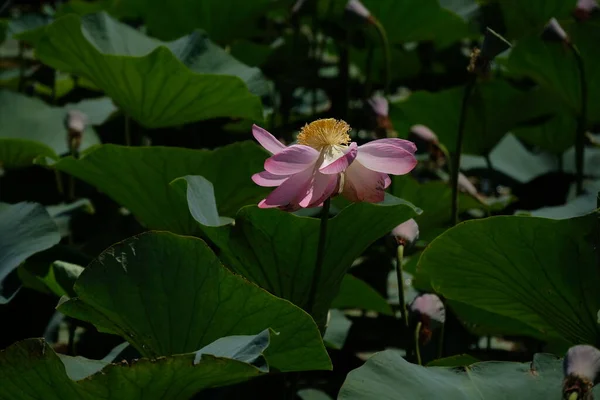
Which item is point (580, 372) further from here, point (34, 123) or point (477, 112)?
point (34, 123)

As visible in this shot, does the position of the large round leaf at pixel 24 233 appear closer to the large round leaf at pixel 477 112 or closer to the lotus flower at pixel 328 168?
the lotus flower at pixel 328 168

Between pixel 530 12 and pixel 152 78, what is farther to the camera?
pixel 530 12

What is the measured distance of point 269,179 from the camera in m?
1.00

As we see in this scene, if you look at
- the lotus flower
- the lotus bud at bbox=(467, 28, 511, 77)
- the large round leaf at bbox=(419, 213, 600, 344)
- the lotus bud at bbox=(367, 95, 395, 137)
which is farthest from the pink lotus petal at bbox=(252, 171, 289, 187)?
the lotus bud at bbox=(367, 95, 395, 137)

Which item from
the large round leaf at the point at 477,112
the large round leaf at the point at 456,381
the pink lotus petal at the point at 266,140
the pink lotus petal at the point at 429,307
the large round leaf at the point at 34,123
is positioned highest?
the pink lotus petal at the point at 266,140

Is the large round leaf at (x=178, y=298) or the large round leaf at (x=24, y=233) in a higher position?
the large round leaf at (x=178, y=298)

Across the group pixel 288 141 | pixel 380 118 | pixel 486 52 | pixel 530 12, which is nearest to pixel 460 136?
pixel 486 52

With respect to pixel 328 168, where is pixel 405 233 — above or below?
below

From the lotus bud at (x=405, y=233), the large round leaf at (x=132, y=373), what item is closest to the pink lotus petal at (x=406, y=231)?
the lotus bud at (x=405, y=233)

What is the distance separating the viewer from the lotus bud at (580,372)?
0.81 meters

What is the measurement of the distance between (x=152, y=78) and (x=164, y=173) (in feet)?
0.74

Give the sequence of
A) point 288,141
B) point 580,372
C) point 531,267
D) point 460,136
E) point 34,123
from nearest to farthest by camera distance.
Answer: point 580,372 < point 531,267 < point 460,136 < point 34,123 < point 288,141

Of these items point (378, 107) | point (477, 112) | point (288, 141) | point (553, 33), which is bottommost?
point (288, 141)

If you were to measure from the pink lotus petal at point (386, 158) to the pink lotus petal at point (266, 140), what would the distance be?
0.31 ft
